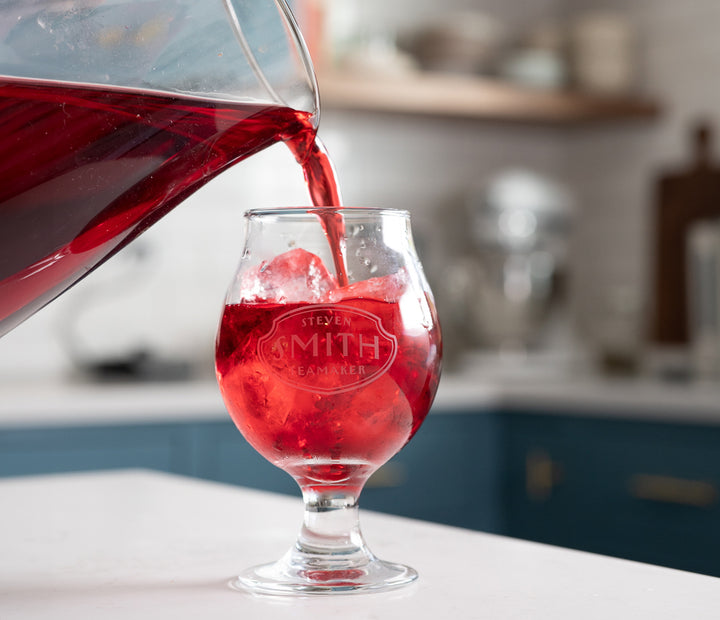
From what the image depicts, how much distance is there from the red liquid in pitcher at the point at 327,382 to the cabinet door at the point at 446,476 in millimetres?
1912

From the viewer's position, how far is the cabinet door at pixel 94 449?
6.81 ft

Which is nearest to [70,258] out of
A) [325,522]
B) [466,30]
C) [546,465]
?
[325,522]

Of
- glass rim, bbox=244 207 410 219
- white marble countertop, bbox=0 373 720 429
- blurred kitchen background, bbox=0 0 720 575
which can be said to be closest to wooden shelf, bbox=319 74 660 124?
blurred kitchen background, bbox=0 0 720 575

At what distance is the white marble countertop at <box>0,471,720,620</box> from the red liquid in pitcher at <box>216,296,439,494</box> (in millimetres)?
66

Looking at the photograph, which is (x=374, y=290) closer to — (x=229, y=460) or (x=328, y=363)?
(x=328, y=363)

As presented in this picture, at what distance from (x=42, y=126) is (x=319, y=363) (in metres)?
0.16

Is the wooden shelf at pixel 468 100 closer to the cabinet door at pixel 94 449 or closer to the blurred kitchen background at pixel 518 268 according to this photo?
the blurred kitchen background at pixel 518 268

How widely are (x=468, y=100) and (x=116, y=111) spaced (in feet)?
8.31

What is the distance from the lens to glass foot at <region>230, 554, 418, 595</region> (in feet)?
1.64

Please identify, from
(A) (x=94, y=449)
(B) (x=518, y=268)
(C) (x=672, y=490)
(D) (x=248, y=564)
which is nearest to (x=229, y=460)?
(A) (x=94, y=449)

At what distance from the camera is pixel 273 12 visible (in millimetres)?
530

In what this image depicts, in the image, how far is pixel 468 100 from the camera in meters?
2.97

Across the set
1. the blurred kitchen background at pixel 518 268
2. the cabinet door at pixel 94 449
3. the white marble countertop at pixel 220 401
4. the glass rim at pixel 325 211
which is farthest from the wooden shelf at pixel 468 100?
the glass rim at pixel 325 211

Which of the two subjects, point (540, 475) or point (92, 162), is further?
point (540, 475)
